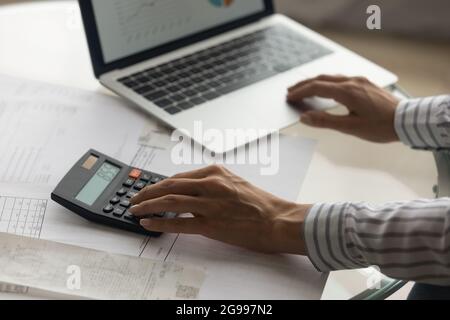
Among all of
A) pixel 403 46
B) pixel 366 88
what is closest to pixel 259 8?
pixel 366 88

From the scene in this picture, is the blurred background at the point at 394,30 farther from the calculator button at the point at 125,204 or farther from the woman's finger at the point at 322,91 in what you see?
the calculator button at the point at 125,204

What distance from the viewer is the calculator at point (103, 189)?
810mm

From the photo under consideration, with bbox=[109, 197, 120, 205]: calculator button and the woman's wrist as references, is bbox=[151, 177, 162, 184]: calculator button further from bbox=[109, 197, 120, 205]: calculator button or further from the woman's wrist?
the woman's wrist

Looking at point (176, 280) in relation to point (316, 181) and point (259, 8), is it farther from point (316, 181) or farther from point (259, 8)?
point (259, 8)

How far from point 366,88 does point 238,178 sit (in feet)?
1.06

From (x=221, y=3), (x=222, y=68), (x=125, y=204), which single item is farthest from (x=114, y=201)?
(x=221, y=3)

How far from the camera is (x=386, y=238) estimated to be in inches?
29.9

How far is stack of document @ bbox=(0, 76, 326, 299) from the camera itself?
30.1 inches

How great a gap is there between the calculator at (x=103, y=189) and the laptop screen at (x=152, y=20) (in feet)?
0.85

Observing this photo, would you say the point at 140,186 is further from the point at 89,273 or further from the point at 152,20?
the point at 152,20

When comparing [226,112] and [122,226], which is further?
[226,112]

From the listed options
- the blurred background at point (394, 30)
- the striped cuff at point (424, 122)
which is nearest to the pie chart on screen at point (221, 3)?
the striped cuff at point (424, 122)

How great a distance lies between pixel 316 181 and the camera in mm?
938

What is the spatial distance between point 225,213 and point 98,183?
0.17m
